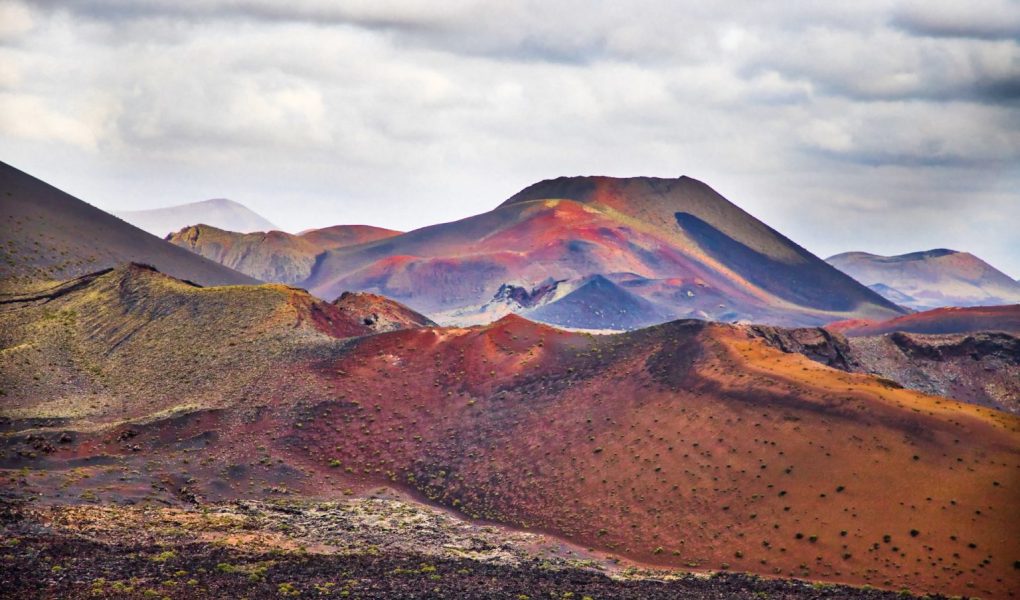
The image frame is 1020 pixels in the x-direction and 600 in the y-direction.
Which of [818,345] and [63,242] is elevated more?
[63,242]

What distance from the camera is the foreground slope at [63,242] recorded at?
115750 millimetres

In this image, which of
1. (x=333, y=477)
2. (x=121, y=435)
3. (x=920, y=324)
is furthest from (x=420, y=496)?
(x=920, y=324)

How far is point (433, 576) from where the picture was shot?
148 feet

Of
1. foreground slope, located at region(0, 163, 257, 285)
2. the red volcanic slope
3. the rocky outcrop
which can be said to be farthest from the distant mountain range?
the red volcanic slope

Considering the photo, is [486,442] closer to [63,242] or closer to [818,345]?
[818,345]

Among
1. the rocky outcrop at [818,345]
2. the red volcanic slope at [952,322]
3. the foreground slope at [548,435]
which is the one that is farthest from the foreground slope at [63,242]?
the red volcanic slope at [952,322]

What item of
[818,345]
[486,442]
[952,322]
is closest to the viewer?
[486,442]

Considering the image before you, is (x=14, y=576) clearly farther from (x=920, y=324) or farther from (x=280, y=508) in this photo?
(x=920, y=324)

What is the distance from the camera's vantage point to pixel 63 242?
416ft

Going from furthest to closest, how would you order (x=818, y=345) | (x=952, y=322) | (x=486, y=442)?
(x=952, y=322)
(x=818, y=345)
(x=486, y=442)

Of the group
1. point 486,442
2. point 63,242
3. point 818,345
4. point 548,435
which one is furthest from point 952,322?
point 63,242

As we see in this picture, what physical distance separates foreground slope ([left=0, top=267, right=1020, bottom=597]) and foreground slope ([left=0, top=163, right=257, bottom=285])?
2515 centimetres

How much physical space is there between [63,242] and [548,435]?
273 feet

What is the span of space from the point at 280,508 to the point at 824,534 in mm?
29117
